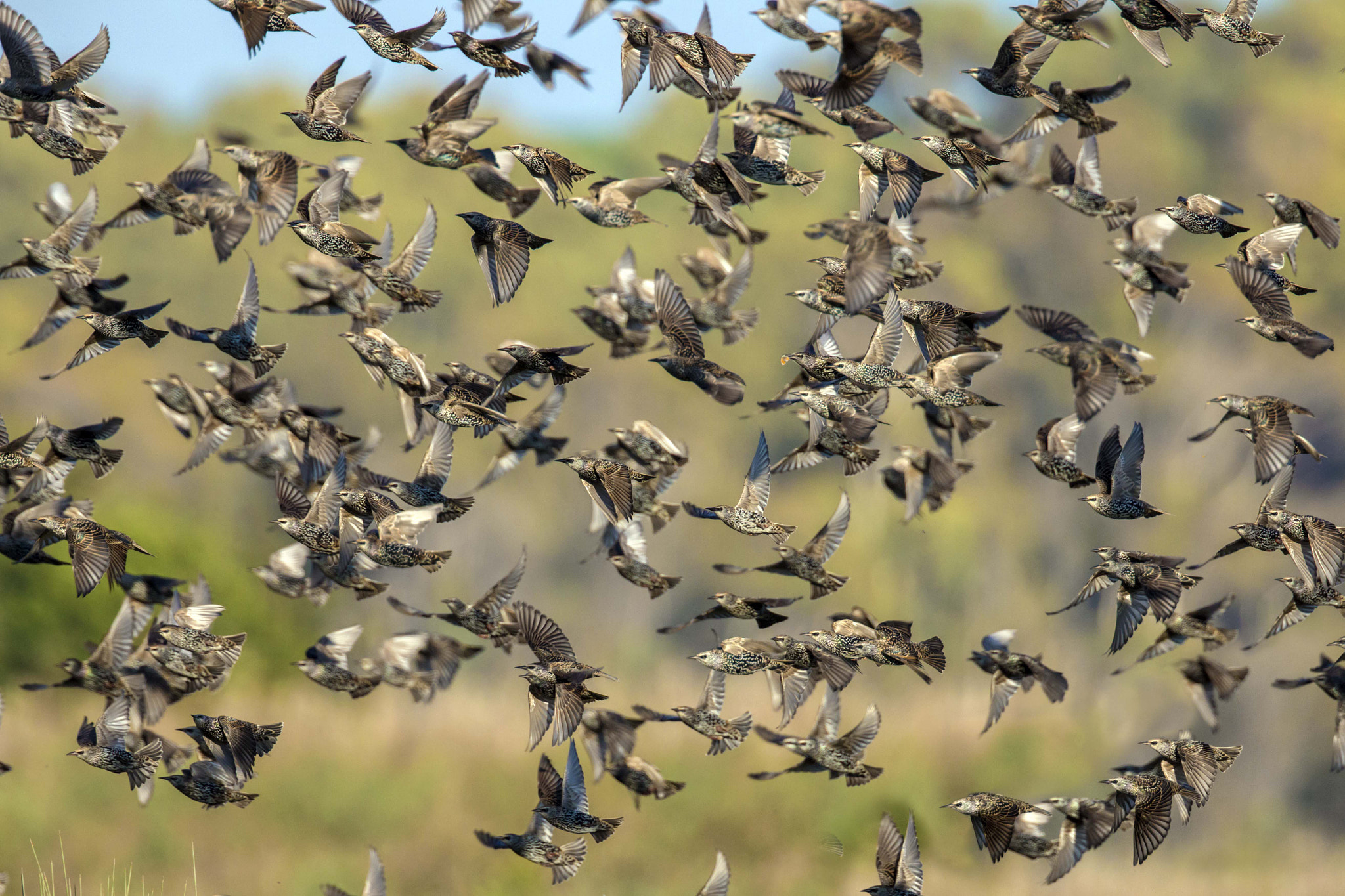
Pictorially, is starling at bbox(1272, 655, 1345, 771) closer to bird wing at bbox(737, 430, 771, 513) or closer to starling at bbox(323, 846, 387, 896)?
bird wing at bbox(737, 430, 771, 513)

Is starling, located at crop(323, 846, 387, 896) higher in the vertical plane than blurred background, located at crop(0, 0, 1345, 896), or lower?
higher

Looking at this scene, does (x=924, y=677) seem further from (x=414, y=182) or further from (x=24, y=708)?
(x=414, y=182)

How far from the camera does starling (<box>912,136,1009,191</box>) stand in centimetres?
764

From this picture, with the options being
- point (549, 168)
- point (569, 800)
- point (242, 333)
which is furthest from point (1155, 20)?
point (242, 333)

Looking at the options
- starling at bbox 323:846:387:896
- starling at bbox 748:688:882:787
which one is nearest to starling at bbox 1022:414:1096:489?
starling at bbox 748:688:882:787

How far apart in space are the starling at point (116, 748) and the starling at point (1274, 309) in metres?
7.28

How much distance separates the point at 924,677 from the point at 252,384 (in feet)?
16.3

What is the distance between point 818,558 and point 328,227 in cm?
361

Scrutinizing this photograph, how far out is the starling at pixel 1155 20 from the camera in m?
7.51

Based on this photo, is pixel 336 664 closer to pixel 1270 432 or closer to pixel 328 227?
pixel 328 227

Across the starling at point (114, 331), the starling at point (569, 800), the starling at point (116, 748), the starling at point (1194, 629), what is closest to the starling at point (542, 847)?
the starling at point (569, 800)

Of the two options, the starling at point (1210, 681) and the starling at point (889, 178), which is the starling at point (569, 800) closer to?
the starling at point (889, 178)

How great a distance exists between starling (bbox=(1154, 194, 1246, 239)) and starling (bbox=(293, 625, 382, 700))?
236 inches

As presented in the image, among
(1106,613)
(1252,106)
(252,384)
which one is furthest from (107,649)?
(1252,106)
